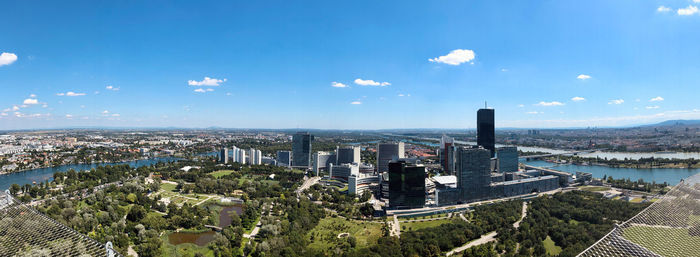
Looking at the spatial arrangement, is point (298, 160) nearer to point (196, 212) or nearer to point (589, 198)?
point (196, 212)

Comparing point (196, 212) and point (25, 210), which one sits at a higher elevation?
point (25, 210)

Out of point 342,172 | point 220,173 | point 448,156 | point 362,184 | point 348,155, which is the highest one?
point 448,156

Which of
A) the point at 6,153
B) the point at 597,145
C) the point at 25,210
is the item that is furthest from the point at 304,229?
the point at 597,145

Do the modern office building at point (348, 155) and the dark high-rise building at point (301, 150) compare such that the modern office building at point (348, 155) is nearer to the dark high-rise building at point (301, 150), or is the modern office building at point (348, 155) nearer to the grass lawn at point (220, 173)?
the dark high-rise building at point (301, 150)

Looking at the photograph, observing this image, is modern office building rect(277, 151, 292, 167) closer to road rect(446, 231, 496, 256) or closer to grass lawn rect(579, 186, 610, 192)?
road rect(446, 231, 496, 256)

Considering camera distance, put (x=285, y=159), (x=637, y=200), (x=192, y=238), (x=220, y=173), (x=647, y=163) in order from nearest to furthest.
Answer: (x=192, y=238) → (x=637, y=200) → (x=220, y=173) → (x=647, y=163) → (x=285, y=159)

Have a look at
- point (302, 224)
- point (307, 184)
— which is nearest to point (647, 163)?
point (307, 184)

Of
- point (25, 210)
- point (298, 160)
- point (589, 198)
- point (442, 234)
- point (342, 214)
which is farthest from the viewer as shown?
point (298, 160)

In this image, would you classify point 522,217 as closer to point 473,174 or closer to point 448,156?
point 473,174
